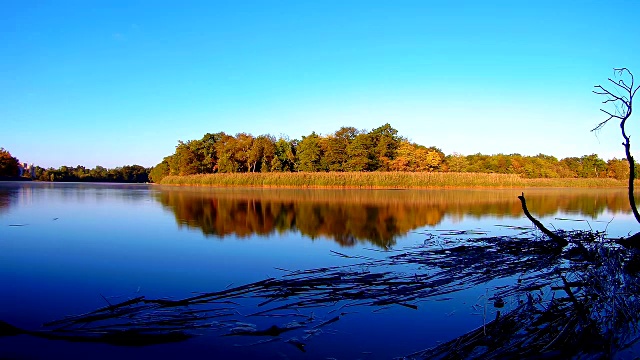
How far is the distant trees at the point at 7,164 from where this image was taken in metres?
57.5

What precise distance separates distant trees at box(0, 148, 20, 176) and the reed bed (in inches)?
2772

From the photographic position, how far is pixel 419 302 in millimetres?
3754

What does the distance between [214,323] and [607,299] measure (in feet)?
11.6

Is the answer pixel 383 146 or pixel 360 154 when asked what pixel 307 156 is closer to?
pixel 360 154

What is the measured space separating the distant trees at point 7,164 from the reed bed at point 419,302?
231ft

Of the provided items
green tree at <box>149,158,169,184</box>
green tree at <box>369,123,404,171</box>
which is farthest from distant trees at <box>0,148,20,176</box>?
green tree at <box>369,123,404,171</box>

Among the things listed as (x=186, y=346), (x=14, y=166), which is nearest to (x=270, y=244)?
(x=186, y=346)

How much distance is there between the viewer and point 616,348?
8.66 feet

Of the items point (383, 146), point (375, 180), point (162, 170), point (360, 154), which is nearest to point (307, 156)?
point (360, 154)

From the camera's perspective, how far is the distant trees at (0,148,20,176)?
5747cm

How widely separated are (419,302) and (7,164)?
2867 inches

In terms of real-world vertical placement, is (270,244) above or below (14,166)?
below

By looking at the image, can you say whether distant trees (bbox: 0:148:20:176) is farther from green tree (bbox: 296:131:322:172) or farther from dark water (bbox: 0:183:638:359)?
dark water (bbox: 0:183:638:359)

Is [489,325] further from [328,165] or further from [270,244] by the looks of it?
[328,165]
